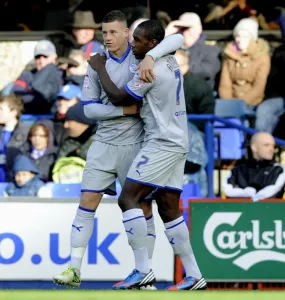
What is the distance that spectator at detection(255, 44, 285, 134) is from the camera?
590 inches

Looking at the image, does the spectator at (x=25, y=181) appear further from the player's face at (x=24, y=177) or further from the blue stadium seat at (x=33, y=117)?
the blue stadium seat at (x=33, y=117)

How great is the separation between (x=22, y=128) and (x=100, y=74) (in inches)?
185

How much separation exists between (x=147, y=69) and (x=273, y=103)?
18.6 ft

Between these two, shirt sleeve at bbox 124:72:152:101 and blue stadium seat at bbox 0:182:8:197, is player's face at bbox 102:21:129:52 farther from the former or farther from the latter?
blue stadium seat at bbox 0:182:8:197

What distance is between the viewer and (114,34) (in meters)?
9.97

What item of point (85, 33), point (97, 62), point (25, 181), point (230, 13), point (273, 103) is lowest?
point (25, 181)

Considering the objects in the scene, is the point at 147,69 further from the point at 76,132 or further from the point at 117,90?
the point at 76,132

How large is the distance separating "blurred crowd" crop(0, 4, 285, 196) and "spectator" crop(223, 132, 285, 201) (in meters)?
0.76

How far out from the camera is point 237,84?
15.5 m

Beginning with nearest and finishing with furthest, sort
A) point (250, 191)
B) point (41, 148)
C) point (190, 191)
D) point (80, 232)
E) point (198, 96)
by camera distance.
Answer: point (80, 232) < point (250, 191) < point (190, 191) < point (41, 148) < point (198, 96)

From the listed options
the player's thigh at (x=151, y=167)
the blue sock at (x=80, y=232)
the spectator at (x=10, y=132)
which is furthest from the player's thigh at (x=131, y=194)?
the spectator at (x=10, y=132)

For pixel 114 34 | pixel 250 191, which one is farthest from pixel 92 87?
pixel 250 191

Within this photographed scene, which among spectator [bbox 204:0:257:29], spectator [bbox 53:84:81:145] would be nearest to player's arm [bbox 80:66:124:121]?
spectator [bbox 53:84:81:145]

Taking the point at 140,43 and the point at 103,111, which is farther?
the point at 103,111
